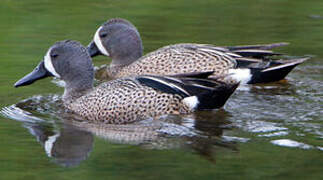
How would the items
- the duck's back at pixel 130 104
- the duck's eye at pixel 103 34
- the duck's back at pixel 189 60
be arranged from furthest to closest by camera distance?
the duck's eye at pixel 103 34 < the duck's back at pixel 189 60 < the duck's back at pixel 130 104

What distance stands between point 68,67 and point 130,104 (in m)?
0.96

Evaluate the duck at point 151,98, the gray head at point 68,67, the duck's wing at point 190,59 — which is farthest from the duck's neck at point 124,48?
the duck at point 151,98

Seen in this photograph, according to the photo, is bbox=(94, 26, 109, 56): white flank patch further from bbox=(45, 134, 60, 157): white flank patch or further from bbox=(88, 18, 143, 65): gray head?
bbox=(45, 134, 60, 157): white flank patch

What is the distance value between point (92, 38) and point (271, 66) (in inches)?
109

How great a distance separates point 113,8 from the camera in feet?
41.7

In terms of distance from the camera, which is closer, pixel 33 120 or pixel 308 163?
pixel 308 163

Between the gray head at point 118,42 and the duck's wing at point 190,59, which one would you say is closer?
the duck's wing at point 190,59

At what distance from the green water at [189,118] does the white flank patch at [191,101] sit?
0.17 m

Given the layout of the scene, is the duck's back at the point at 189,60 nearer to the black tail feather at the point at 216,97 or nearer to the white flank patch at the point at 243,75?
the white flank patch at the point at 243,75

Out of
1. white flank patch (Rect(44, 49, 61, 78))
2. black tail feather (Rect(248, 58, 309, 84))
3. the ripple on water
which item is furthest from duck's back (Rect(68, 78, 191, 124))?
black tail feather (Rect(248, 58, 309, 84))

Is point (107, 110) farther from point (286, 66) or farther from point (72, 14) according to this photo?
point (72, 14)

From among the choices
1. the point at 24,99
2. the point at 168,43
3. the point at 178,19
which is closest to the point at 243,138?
the point at 24,99

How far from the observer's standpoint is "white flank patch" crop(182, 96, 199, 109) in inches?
335

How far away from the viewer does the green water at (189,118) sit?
6777 mm
